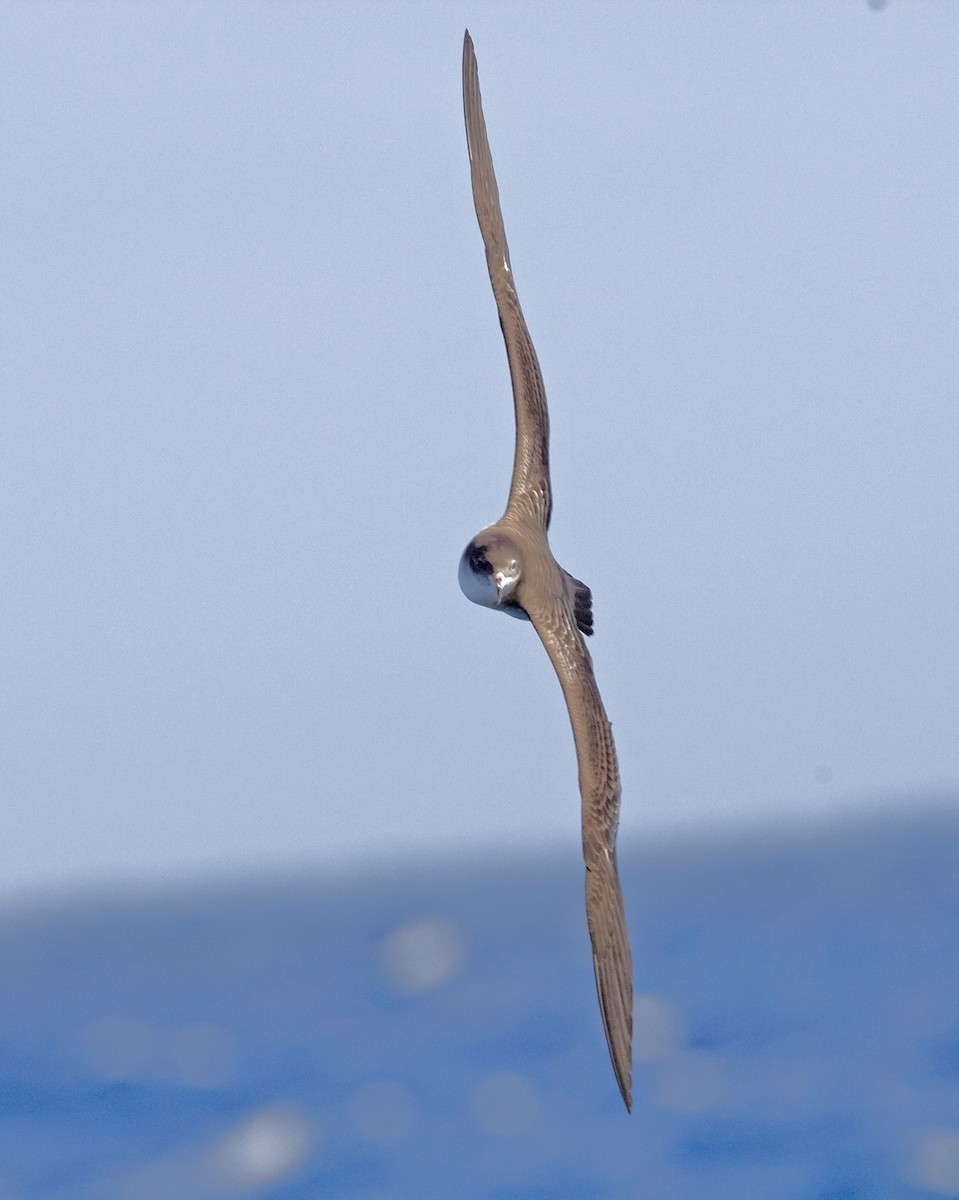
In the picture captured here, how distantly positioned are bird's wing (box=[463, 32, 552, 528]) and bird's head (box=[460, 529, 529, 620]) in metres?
0.66

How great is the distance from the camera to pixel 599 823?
9.88 m

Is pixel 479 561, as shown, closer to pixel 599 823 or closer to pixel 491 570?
pixel 491 570

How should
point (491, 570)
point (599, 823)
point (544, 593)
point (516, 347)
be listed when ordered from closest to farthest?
point (599, 823)
point (491, 570)
point (544, 593)
point (516, 347)

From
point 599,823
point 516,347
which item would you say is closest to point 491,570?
point 516,347

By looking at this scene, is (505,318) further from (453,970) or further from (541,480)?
(453,970)

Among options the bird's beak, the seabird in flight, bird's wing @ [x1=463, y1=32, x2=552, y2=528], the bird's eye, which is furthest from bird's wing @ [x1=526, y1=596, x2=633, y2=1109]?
bird's wing @ [x1=463, y1=32, x2=552, y2=528]

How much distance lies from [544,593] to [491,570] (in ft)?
1.12

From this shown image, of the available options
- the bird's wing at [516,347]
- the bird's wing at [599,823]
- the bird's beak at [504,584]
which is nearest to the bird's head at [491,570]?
the bird's beak at [504,584]

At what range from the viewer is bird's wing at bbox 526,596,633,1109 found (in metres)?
9.30

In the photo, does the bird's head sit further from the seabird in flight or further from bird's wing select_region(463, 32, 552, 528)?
bird's wing select_region(463, 32, 552, 528)

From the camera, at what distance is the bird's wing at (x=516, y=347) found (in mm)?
11703

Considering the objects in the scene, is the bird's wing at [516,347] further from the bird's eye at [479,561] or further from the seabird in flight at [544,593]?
the bird's eye at [479,561]

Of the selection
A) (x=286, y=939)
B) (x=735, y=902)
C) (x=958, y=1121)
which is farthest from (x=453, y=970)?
(x=958, y=1121)

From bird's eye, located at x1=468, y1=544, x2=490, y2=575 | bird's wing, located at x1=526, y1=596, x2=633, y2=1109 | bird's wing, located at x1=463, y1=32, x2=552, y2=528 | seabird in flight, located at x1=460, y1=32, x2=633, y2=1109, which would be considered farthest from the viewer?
bird's wing, located at x1=463, y1=32, x2=552, y2=528
